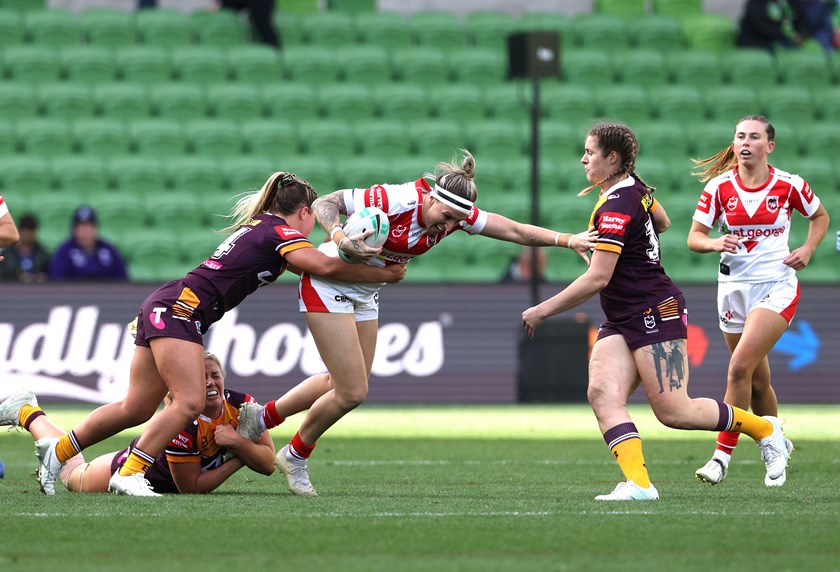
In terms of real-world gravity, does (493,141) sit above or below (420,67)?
below

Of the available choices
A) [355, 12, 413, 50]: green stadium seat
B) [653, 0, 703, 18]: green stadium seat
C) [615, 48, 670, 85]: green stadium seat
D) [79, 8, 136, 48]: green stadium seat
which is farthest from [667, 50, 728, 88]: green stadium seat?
[79, 8, 136, 48]: green stadium seat

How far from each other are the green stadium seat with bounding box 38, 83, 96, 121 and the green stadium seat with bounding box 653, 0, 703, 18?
917 cm

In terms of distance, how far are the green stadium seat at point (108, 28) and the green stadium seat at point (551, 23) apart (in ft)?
19.2

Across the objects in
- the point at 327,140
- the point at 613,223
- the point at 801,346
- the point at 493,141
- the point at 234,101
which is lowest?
the point at 801,346

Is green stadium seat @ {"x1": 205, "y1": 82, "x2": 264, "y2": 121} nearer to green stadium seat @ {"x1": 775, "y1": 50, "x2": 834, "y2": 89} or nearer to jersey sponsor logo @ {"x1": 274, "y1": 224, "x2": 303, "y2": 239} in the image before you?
green stadium seat @ {"x1": 775, "y1": 50, "x2": 834, "y2": 89}

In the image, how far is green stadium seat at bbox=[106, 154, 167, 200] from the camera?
59.6 ft

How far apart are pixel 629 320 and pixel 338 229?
1.63 meters

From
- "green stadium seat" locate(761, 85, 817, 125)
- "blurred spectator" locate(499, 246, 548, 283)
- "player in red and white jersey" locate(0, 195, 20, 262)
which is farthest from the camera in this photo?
"green stadium seat" locate(761, 85, 817, 125)

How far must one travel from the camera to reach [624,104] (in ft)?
65.5

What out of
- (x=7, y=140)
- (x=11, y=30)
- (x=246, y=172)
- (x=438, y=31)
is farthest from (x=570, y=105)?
(x=11, y=30)

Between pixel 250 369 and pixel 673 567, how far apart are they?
1007cm

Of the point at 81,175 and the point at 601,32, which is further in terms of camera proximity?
the point at 601,32

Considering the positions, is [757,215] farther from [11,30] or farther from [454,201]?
[11,30]

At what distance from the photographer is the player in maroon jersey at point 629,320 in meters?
7.02
